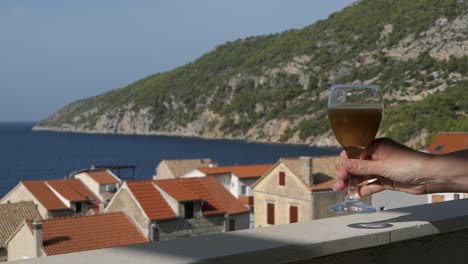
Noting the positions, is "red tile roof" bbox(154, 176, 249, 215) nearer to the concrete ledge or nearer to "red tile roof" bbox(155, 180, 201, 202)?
"red tile roof" bbox(155, 180, 201, 202)

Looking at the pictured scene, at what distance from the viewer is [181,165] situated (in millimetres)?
50688

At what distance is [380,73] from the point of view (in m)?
128

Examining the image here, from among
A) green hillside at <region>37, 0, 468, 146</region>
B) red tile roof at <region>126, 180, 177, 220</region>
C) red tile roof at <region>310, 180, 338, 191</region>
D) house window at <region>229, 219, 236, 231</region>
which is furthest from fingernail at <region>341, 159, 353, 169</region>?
green hillside at <region>37, 0, 468, 146</region>

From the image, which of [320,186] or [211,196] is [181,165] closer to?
[211,196]

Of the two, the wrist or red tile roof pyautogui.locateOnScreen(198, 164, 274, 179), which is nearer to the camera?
the wrist

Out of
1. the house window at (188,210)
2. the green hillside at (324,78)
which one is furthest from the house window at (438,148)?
the green hillside at (324,78)

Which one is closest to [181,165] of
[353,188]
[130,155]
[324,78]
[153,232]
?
[153,232]

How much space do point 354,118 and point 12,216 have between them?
96.8ft

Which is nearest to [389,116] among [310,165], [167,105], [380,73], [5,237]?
[380,73]

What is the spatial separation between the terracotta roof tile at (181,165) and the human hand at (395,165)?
47.3 metres

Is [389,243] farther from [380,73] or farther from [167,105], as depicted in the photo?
[167,105]

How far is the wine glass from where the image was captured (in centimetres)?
211

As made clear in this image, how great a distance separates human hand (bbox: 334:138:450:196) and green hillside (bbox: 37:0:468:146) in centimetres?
7415

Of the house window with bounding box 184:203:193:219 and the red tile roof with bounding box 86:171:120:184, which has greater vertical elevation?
the house window with bounding box 184:203:193:219
